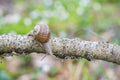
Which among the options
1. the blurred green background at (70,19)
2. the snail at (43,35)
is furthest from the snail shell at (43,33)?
the blurred green background at (70,19)

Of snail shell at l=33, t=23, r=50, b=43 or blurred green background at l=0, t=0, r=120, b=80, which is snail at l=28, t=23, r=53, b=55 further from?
blurred green background at l=0, t=0, r=120, b=80

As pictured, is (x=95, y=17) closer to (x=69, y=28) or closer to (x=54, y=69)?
(x=69, y=28)

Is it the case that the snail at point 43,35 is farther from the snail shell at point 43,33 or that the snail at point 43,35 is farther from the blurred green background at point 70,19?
the blurred green background at point 70,19

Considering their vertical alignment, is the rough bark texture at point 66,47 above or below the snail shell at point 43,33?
below

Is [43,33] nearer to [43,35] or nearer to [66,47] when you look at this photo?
[43,35]

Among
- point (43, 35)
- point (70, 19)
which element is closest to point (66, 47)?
point (43, 35)

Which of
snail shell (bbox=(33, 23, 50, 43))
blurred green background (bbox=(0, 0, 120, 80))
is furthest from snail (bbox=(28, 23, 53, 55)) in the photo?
blurred green background (bbox=(0, 0, 120, 80))
